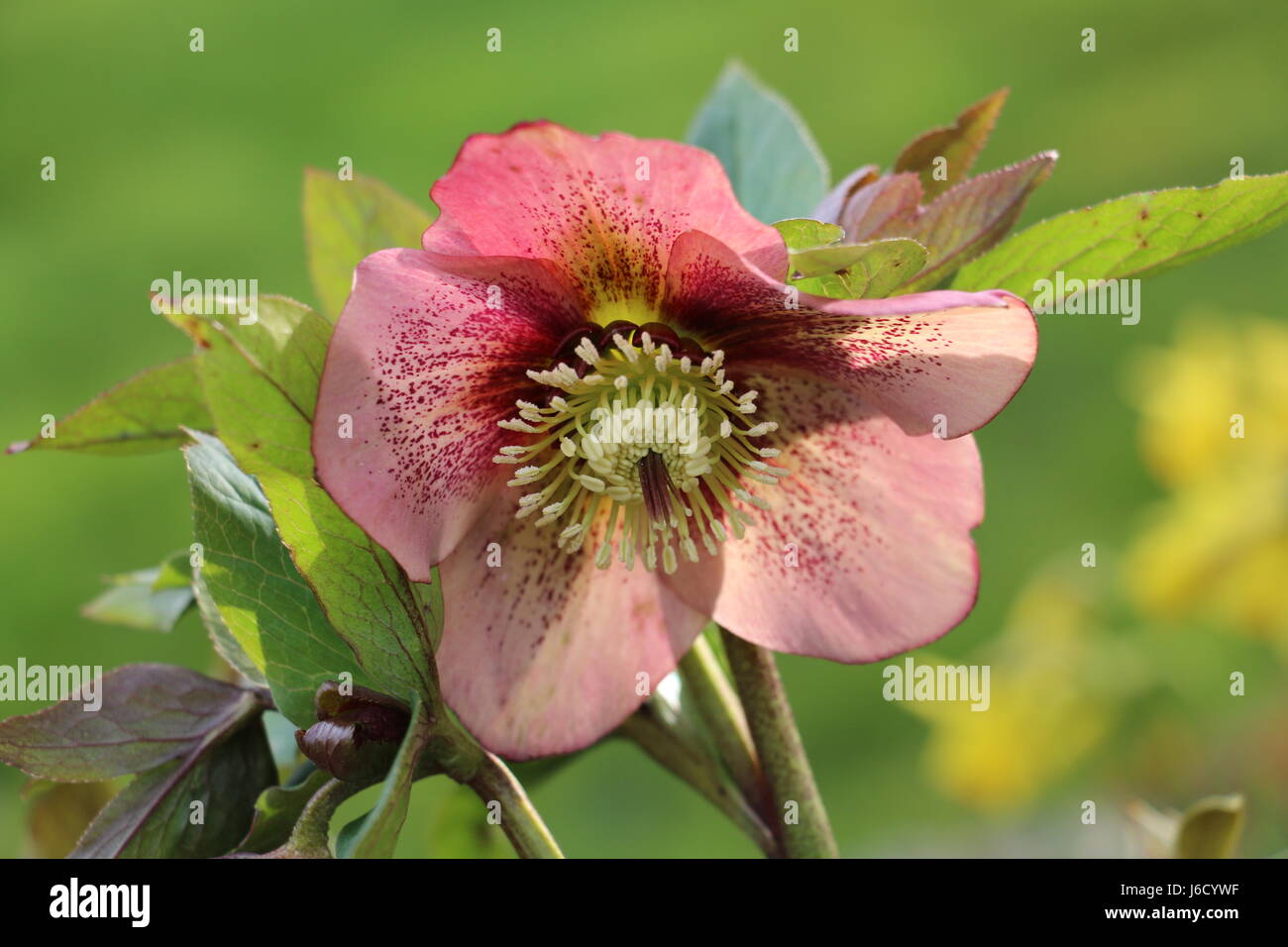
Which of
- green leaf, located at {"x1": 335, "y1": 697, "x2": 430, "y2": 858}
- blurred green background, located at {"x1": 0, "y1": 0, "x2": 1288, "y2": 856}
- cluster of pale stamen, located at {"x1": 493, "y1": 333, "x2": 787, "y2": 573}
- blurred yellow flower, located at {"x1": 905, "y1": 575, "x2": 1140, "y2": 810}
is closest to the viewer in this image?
green leaf, located at {"x1": 335, "y1": 697, "x2": 430, "y2": 858}

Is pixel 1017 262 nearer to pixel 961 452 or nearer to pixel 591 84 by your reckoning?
pixel 961 452

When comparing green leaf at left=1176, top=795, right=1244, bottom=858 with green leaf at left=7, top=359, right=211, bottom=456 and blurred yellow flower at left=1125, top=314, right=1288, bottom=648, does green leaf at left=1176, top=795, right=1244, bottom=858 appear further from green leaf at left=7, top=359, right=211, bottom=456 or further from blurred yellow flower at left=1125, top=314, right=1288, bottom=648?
blurred yellow flower at left=1125, top=314, right=1288, bottom=648

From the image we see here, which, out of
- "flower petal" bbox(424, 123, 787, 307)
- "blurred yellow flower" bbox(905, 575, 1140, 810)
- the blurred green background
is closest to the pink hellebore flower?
"flower petal" bbox(424, 123, 787, 307)

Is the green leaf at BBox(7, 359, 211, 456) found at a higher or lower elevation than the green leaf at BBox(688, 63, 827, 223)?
lower

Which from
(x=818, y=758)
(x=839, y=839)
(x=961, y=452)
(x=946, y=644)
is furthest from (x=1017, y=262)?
(x=946, y=644)

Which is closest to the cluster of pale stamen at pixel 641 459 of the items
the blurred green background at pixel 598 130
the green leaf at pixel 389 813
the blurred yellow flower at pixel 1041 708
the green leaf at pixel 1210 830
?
the green leaf at pixel 389 813

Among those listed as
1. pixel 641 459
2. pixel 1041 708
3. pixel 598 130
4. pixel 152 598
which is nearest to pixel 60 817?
pixel 152 598

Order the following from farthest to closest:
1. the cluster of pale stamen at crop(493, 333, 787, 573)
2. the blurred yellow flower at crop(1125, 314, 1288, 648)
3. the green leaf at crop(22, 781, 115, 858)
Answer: the blurred yellow flower at crop(1125, 314, 1288, 648)
the green leaf at crop(22, 781, 115, 858)
the cluster of pale stamen at crop(493, 333, 787, 573)
